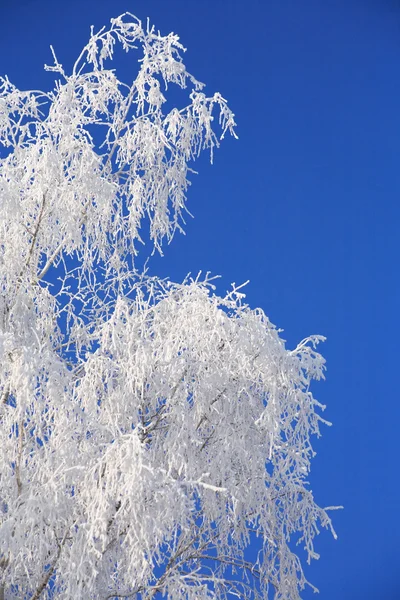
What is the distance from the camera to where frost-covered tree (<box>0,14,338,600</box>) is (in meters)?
2.52

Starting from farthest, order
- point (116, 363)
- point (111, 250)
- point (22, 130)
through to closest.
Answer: point (111, 250)
point (22, 130)
point (116, 363)

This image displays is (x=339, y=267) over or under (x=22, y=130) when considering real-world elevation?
over

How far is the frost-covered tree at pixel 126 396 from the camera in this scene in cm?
252

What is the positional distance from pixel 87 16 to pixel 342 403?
2803mm

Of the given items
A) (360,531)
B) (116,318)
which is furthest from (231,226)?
(116,318)

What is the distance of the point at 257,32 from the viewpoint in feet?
19.6

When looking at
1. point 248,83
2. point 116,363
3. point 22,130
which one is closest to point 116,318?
point 116,363

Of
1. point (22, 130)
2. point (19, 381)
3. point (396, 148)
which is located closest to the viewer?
point (19, 381)

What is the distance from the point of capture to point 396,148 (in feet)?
19.9

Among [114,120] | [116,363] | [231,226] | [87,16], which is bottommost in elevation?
[116,363]

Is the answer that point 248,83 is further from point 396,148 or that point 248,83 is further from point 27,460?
point 27,460

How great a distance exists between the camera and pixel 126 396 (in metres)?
2.79

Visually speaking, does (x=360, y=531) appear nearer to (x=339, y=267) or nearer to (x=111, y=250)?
(x=339, y=267)

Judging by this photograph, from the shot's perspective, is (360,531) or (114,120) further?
(360,531)
